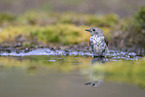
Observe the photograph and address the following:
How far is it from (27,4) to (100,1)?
7.87 metres

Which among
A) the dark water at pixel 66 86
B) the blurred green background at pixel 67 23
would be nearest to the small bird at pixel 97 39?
the dark water at pixel 66 86

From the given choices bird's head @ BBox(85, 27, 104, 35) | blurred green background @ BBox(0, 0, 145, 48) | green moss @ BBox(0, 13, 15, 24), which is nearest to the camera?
bird's head @ BBox(85, 27, 104, 35)

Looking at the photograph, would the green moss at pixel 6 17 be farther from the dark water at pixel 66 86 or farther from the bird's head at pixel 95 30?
the dark water at pixel 66 86

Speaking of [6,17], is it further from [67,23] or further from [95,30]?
[95,30]

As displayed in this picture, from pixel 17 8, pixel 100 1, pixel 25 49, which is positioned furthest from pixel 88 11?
pixel 25 49

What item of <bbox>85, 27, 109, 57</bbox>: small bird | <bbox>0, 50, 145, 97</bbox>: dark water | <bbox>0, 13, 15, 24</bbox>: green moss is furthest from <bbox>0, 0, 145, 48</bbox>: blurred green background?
<bbox>0, 50, 145, 97</bbox>: dark water

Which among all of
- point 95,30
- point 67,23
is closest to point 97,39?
point 95,30

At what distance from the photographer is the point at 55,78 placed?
4945mm

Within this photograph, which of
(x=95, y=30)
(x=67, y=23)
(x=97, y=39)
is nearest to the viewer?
(x=95, y=30)

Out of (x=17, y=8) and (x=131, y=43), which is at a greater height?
(x=17, y=8)

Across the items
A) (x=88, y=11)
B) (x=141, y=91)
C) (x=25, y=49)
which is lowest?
(x=141, y=91)

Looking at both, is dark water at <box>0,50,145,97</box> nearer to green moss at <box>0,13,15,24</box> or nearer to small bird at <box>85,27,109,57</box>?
small bird at <box>85,27,109,57</box>

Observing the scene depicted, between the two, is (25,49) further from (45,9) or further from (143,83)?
(45,9)

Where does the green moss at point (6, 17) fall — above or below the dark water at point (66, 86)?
above
